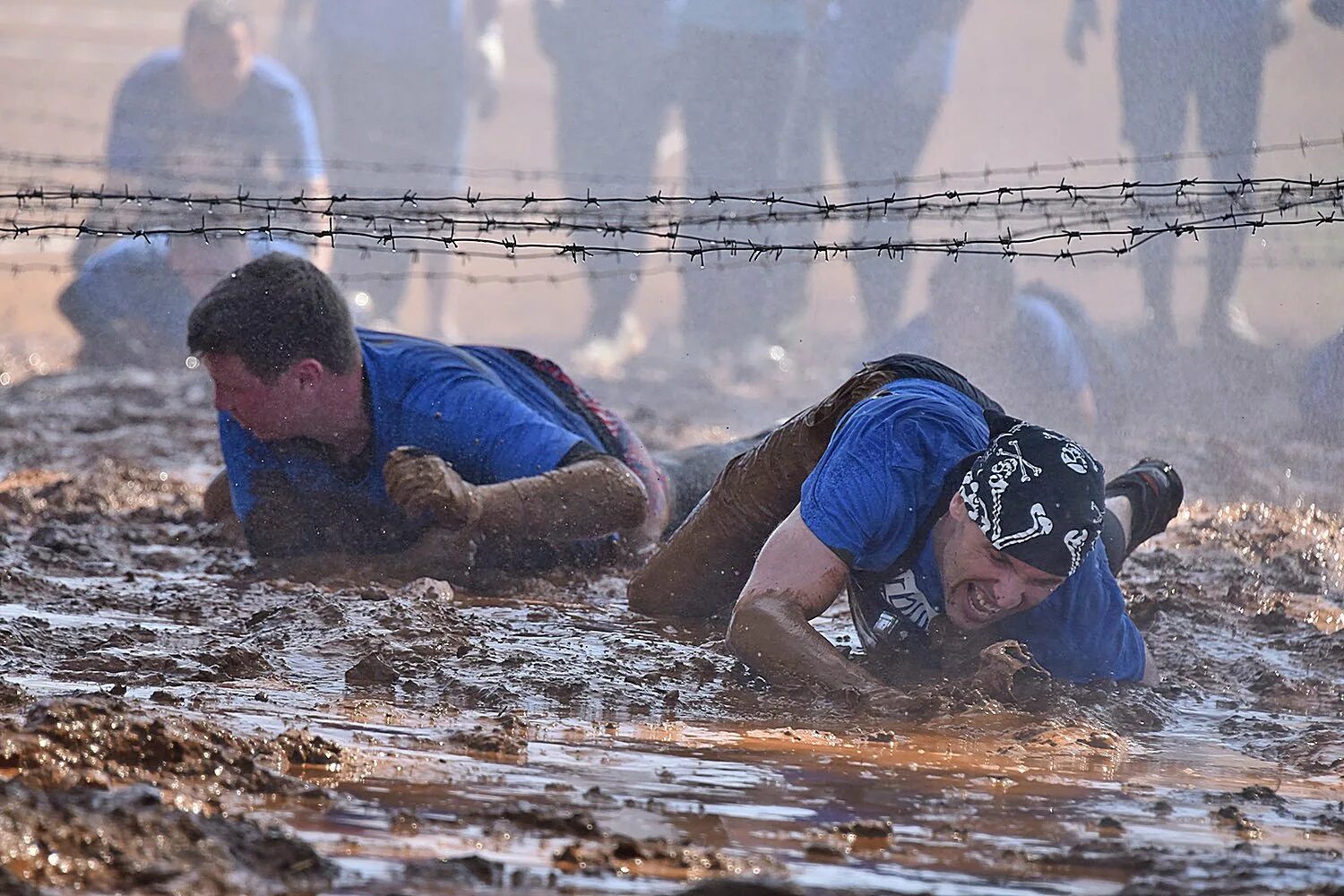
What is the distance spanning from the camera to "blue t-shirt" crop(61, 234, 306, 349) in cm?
888

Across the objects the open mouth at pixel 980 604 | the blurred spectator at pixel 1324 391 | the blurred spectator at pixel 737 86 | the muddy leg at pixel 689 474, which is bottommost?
the open mouth at pixel 980 604

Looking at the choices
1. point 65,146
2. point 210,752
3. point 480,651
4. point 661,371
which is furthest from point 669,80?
point 65,146

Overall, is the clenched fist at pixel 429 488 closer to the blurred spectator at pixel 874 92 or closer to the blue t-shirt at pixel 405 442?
the blue t-shirt at pixel 405 442

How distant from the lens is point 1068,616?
361 cm

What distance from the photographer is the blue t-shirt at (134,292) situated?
29.1 ft

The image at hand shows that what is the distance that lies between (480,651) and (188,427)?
4.81 metres

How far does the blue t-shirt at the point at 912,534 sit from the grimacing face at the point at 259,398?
4.95 feet

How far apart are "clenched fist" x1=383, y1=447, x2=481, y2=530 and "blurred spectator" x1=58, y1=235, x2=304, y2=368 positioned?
4740 millimetres

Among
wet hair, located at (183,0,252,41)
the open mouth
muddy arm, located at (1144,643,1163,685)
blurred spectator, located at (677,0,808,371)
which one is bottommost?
muddy arm, located at (1144,643,1163,685)

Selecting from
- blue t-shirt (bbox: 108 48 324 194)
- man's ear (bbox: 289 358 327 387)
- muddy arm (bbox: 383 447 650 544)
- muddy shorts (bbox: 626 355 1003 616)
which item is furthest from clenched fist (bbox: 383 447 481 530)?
blue t-shirt (bbox: 108 48 324 194)

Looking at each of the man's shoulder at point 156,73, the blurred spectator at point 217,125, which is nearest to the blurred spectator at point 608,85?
the blurred spectator at point 217,125

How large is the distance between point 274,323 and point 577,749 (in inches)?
A: 74.2

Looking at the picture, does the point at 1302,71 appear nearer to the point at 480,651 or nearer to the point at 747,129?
the point at 747,129

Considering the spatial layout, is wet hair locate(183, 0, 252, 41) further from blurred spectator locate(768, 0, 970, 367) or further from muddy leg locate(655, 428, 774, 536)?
muddy leg locate(655, 428, 774, 536)
